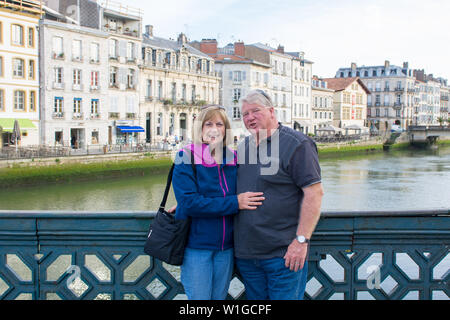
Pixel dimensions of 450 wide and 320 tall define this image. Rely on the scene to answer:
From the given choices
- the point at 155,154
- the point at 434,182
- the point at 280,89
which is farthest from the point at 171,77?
the point at 434,182

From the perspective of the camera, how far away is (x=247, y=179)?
9.41ft

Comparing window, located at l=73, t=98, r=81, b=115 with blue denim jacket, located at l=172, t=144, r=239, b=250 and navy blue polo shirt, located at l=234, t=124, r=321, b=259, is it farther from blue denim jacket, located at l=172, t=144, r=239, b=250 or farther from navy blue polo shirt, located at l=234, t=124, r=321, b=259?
navy blue polo shirt, located at l=234, t=124, r=321, b=259

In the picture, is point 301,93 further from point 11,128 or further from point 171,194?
point 171,194

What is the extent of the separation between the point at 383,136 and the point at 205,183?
195 feet

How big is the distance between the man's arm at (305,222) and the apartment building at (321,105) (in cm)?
5904

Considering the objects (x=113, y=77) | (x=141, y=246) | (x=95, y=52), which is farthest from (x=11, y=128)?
(x=141, y=246)

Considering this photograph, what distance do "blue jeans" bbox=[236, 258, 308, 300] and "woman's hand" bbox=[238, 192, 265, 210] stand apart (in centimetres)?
32

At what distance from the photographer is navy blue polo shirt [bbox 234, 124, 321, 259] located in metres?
2.77

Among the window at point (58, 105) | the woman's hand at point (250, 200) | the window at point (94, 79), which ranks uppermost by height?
the window at point (94, 79)

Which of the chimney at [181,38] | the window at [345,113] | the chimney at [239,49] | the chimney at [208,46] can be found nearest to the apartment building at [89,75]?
the chimney at [181,38]

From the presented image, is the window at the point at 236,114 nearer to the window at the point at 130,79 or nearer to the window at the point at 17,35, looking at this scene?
the window at the point at 130,79

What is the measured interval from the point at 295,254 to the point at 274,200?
0.31 m

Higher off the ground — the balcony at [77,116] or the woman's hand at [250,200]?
the balcony at [77,116]

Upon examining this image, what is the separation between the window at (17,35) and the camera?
29406 millimetres
